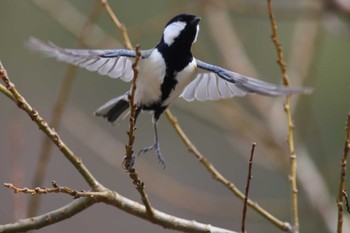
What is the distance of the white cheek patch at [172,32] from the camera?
1.71 meters

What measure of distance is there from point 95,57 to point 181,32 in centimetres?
24

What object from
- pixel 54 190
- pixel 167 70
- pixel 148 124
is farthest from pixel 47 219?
pixel 148 124

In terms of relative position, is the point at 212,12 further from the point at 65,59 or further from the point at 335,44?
the point at 335,44

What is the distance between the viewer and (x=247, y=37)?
4707 millimetres

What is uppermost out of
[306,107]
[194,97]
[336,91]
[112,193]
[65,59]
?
[336,91]

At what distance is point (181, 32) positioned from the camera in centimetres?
172

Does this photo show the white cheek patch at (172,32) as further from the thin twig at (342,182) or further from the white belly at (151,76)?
the thin twig at (342,182)

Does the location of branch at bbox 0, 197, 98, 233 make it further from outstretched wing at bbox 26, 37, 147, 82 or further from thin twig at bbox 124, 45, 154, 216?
outstretched wing at bbox 26, 37, 147, 82

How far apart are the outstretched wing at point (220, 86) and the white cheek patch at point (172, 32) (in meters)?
0.08

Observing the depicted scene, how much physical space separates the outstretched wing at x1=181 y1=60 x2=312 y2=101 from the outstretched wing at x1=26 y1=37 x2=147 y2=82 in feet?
0.55

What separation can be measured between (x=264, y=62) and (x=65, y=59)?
3.47 metres

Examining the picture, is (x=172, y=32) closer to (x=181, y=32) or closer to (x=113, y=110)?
(x=181, y=32)

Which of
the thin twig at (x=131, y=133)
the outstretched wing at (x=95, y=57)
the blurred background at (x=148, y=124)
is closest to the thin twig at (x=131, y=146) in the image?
the thin twig at (x=131, y=133)

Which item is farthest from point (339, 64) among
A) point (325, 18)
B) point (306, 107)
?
point (306, 107)
